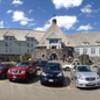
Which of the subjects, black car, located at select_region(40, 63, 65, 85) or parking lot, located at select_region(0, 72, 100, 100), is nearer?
parking lot, located at select_region(0, 72, 100, 100)

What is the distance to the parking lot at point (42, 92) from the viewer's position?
1589 centimetres

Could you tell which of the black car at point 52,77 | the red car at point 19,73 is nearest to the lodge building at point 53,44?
the red car at point 19,73

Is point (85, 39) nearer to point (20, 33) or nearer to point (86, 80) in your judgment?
point (20, 33)

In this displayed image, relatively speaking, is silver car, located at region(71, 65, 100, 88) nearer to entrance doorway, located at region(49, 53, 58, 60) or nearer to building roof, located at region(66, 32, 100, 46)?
entrance doorway, located at region(49, 53, 58, 60)

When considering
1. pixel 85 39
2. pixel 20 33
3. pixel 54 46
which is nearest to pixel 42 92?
pixel 54 46

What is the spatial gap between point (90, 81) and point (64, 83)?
3.55 metres

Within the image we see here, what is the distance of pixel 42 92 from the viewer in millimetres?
17766

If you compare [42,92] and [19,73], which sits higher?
[19,73]

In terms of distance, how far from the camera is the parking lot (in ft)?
52.1

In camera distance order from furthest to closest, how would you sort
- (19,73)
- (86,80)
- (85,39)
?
(85,39) → (19,73) → (86,80)

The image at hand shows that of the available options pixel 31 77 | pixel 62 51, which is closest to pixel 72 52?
pixel 62 51

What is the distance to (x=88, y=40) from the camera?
231 feet

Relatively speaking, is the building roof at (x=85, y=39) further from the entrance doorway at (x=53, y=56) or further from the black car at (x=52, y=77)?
the black car at (x=52, y=77)

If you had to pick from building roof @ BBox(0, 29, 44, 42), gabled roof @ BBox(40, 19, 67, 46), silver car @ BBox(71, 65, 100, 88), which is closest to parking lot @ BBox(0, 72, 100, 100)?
silver car @ BBox(71, 65, 100, 88)
